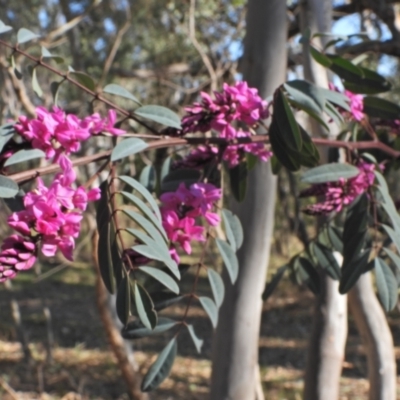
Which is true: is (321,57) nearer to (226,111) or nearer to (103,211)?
(226,111)

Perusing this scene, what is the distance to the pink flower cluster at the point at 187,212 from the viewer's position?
0.83 metres

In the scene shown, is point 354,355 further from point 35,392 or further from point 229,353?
point 229,353

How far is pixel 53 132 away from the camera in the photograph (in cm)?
76

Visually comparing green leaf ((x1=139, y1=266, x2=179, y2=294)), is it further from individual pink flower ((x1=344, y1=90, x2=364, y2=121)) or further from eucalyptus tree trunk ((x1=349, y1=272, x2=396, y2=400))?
eucalyptus tree trunk ((x1=349, y1=272, x2=396, y2=400))

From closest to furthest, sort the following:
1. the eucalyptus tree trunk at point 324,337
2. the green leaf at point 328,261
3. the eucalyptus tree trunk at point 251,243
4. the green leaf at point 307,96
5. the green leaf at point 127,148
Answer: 1. the green leaf at point 127,148
2. the green leaf at point 307,96
3. the green leaf at point 328,261
4. the eucalyptus tree trunk at point 251,243
5. the eucalyptus tree trunk at point 324,337

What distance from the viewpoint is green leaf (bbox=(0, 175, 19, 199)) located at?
0.65m

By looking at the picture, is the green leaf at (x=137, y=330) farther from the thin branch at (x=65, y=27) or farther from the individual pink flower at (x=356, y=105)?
the thin branch at (x=65, y=27)

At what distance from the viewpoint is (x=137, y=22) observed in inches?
225

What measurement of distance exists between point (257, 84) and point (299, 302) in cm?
500

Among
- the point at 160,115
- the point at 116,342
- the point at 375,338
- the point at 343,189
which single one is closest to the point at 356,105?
the point at 343,189

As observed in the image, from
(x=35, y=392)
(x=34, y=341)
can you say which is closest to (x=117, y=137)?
(x=35, y=392)

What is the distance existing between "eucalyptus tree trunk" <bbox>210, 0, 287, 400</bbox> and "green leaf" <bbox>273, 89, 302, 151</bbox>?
0.52m

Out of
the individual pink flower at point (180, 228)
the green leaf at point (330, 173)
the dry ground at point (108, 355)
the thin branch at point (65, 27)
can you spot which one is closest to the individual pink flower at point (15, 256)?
the individual pink flower at point (180, 228)

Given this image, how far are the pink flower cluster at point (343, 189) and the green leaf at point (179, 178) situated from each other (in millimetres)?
169
